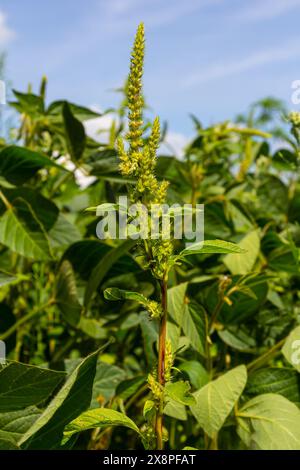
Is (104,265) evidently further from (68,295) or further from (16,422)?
(16,422)

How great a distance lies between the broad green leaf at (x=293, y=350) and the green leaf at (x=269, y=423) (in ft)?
0.16

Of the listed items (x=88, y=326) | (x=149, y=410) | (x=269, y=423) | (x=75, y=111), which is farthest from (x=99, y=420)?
(x=75, y=111)

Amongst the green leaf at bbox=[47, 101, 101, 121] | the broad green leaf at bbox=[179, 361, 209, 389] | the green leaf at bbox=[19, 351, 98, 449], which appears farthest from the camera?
the green leaf at bbox=[47, 101, 101, 121]

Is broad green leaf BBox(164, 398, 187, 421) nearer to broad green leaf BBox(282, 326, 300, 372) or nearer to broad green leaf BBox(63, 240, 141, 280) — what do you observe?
broad green leaf BBox(282, 326, 300, 372)

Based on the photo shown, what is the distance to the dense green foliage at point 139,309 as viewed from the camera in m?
0.56

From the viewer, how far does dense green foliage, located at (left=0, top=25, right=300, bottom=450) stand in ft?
1.85

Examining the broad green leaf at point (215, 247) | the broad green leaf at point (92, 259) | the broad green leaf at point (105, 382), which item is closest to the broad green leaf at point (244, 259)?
the broad green leaf at point (92, 259)

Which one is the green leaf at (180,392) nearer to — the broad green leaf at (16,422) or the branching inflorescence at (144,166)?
the branching inflorescence at (144,166)

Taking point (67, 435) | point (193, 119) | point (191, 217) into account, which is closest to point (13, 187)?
point (191, 217)

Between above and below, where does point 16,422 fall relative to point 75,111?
below

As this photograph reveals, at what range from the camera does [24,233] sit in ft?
3.15

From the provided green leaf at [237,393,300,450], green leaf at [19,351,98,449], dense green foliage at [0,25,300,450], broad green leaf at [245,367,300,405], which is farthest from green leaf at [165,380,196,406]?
broad green leaf at [245,367,300,405]

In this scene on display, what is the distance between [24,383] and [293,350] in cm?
38

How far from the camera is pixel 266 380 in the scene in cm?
86
